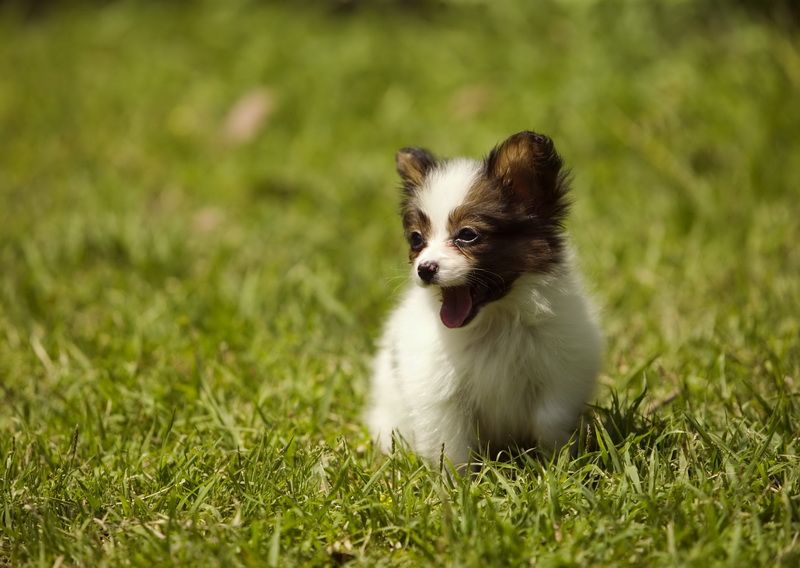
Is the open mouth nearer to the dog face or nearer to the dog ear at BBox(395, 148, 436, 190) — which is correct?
the dog face

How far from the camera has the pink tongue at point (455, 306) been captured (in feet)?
10.5

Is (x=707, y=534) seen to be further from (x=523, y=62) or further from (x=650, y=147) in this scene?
(x=523, y=62)

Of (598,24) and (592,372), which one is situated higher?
(598,24)

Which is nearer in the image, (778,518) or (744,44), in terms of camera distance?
(778,518)

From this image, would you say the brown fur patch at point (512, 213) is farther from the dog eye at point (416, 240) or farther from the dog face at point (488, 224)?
the dog eye at point (416, 240)

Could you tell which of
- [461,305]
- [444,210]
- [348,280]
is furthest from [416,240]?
[348,280]

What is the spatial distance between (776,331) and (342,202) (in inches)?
131

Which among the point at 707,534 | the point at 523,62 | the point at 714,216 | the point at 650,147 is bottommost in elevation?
the point at 707,534

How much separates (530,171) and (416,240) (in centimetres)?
47

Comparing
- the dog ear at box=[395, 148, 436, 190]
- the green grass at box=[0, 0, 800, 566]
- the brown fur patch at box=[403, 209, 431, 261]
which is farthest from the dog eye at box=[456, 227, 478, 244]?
the green grass at box=[0, 0, 800, 566]

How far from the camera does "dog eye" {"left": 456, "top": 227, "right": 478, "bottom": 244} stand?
10.3 ft

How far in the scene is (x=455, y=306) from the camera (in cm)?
326

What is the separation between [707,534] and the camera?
2758mm

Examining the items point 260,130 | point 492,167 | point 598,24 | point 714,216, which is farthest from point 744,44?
point 492,167
